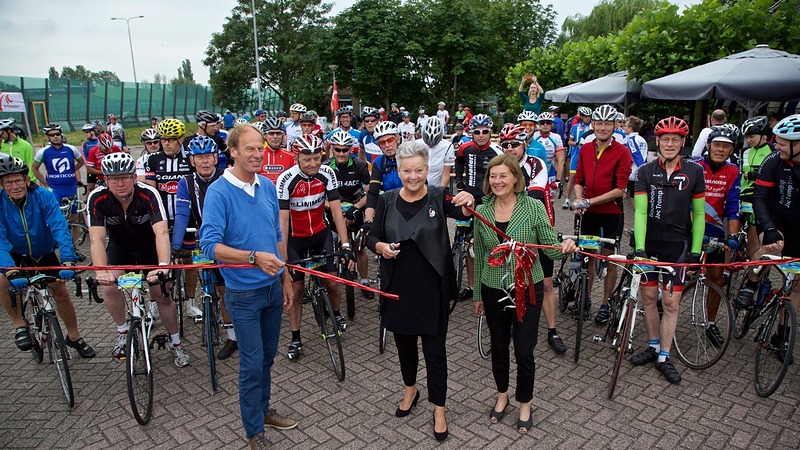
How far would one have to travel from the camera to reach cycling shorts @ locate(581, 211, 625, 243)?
19.1 ft

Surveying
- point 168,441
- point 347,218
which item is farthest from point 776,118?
point 168,441

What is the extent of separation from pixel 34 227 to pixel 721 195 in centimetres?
706

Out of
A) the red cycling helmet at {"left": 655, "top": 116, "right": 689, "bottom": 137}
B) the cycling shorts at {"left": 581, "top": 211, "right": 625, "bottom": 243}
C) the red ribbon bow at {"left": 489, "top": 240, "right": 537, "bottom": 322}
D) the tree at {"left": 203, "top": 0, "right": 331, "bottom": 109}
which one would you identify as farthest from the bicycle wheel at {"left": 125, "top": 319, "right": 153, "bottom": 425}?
the tree at {"left": 203, "top": 0, "right": 331, "bottom": 109}

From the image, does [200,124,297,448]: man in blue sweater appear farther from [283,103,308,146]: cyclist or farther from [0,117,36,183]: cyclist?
[283,103,308,146]: cyclist

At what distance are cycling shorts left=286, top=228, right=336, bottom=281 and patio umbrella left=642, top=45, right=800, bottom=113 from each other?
7171 mm

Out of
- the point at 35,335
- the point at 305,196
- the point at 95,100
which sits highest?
the point at 95,100

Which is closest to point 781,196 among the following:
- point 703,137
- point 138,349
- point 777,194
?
point 777,194

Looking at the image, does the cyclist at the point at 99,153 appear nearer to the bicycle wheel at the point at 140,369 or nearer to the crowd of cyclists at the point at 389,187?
the crowd of cyclists at the point at 389,187

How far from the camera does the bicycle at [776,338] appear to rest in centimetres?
434

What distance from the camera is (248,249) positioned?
3557 millimetres

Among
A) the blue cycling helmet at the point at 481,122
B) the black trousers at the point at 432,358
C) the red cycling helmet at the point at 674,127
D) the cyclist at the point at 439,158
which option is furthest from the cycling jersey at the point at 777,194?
the cyclist at the point at 439,158

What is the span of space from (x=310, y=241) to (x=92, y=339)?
2891 mm

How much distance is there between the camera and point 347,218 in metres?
6.67

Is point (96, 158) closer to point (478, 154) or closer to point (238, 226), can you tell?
point (478, 154)
